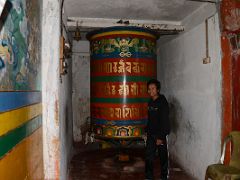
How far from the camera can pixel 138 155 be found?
5391mm

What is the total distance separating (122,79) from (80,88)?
217cm

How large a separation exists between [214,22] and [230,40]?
34cm

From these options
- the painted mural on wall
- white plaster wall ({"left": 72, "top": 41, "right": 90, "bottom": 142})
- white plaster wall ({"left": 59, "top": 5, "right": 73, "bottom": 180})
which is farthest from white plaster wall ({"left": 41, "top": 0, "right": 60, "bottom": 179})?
white plaster wall ({"left": 72, "top": 41, "right": 90, "bottom": 142})

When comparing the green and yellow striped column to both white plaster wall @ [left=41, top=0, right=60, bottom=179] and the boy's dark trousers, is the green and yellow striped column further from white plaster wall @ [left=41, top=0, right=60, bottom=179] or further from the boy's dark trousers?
the boy's dark trousers

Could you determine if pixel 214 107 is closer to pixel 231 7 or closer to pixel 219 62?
pixel 219 62

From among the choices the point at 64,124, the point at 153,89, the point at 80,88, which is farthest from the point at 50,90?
the point at 80,88

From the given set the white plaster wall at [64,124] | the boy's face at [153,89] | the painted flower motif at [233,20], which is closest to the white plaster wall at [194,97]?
the painted flower motif at [233,20]

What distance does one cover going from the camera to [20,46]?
1.61 m

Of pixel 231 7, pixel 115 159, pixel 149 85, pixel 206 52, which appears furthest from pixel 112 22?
pixel 115 159

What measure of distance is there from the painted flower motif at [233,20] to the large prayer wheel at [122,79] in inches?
59.7

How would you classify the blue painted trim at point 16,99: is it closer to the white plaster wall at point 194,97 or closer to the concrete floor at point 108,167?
the white plaster wall at point 194,97

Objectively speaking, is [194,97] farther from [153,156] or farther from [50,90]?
[50,90]

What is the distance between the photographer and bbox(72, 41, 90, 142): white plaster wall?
19.9ft

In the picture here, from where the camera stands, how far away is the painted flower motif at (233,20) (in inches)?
117
